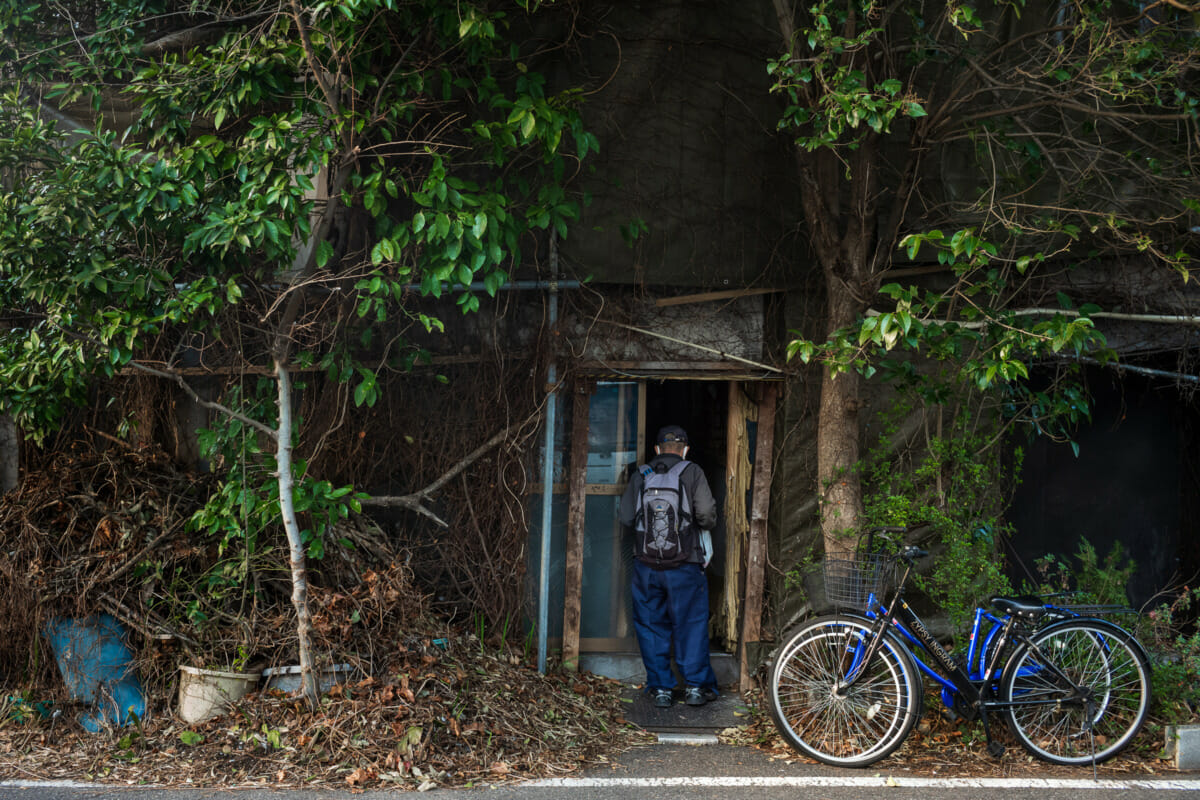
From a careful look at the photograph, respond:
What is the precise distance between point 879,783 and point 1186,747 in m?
1.89

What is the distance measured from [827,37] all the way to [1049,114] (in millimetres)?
2692

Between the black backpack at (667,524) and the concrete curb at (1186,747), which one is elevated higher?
the black backpack at (667,524)

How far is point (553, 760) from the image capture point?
549 cm

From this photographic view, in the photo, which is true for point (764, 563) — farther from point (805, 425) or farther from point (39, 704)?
point (39, 704)

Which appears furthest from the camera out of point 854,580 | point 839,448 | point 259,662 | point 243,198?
point 839,448

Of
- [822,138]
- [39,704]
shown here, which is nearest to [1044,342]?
[822,138]

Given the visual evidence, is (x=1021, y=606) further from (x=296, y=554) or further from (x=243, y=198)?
(x=243, y=198)

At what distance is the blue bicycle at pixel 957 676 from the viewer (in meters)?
5.43

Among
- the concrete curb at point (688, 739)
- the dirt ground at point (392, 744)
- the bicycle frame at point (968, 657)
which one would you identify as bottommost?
the concrete curb at point (688, 739)

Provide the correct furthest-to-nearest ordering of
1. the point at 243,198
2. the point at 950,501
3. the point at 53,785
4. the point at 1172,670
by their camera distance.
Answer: the point at 950,501
the point at 1172,670
the point at 243,198
the point at 53,785

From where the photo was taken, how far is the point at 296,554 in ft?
18.2

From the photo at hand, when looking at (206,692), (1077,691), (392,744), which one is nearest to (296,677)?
(206,692)

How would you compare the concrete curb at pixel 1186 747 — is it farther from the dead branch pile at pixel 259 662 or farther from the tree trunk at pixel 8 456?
the tree trunk at pixel 8 456

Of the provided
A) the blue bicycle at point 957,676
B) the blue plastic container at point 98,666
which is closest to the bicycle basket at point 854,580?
the blue bicycle at point 957,676
